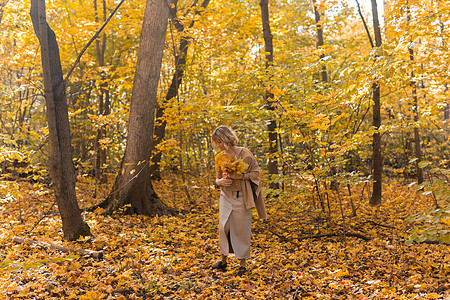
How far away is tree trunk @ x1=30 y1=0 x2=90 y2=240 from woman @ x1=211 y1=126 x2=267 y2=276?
203cm

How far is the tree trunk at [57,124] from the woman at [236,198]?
2.03 m

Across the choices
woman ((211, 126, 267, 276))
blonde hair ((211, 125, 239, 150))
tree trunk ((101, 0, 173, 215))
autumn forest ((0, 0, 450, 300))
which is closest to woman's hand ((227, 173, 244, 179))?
woman ((211, 126, 267, 276))

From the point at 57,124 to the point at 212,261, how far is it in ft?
9.17

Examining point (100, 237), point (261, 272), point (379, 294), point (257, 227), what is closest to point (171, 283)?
point (261, 272)

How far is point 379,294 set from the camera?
3346 millimetres

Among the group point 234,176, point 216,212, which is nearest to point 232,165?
point 234,176

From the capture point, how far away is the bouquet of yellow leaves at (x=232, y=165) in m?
3.92

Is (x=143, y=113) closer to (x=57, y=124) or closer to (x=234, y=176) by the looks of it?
(x=57, y=124)

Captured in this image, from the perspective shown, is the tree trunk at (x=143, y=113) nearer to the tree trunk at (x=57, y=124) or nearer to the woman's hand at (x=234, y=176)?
the tree trunk at (x=57, y=124)

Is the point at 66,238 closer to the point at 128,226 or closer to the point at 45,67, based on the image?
the point at 128,226

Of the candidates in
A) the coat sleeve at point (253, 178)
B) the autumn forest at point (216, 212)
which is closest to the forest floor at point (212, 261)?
the autumn forest at point (216, 212)

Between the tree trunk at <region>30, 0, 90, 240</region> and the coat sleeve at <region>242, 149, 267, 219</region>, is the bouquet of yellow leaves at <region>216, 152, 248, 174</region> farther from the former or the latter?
the tree trunk at <region>30, 0, 90, 240</region>

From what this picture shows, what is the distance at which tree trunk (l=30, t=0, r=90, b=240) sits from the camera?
4059 mm

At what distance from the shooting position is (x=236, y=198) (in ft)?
13.7
